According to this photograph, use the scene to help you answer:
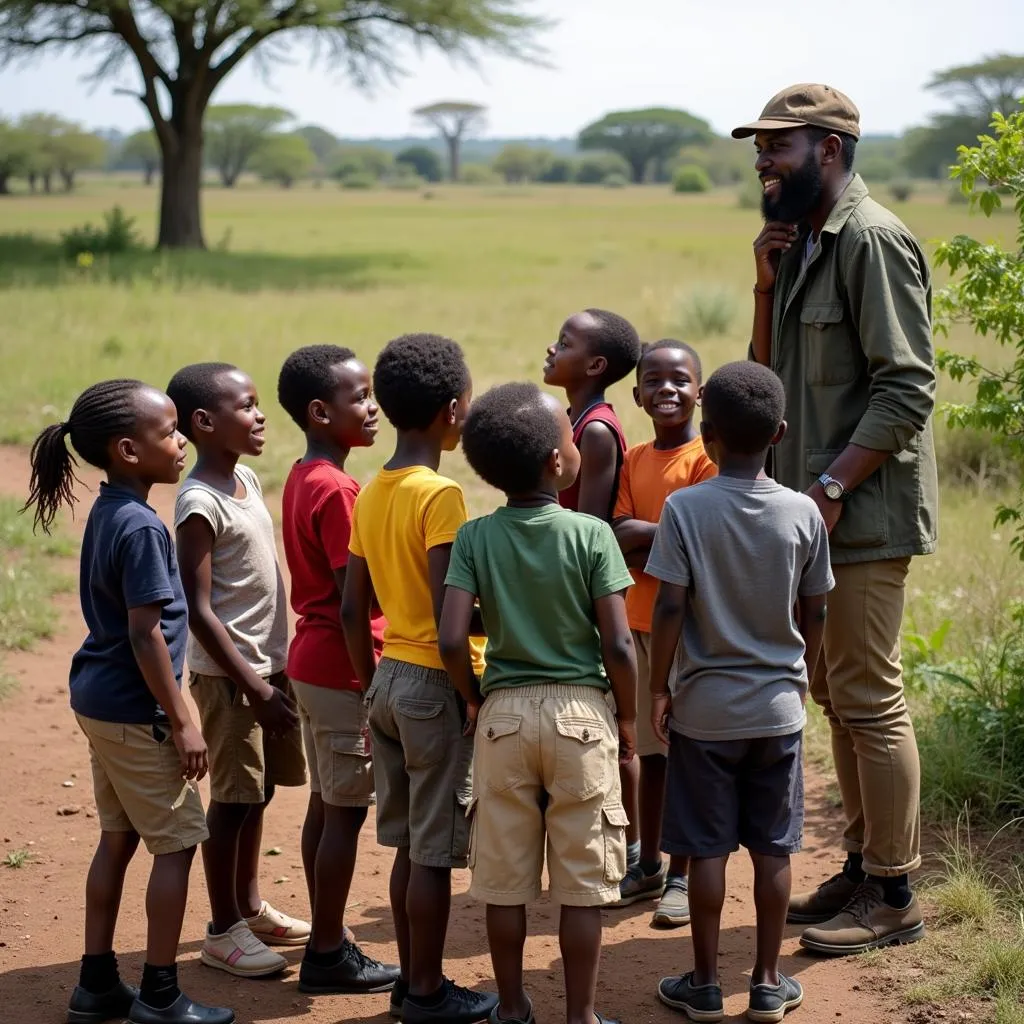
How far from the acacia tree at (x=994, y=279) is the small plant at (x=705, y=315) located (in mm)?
11218

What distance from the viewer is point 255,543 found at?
364cm

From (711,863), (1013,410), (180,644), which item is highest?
(1013,410)

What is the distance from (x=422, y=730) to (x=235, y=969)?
0.98 meters

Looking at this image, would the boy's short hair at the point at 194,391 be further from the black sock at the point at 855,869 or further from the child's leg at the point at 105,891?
the black sock at the point at 855,869

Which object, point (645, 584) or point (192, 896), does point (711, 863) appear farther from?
point (192, 896)

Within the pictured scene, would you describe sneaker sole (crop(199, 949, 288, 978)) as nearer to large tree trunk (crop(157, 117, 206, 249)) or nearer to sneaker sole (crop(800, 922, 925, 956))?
sneaker sole (crop(800, 922, 925, 956))

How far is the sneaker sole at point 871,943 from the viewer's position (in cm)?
365

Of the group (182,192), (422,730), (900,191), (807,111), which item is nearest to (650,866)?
(422,730)

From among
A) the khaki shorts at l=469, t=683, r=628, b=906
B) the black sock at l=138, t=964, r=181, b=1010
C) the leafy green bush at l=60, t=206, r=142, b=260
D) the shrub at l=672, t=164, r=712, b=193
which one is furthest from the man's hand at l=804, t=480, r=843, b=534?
the shrub at l=672, t=164, r=712, b=193

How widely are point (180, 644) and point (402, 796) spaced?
2.17 ft

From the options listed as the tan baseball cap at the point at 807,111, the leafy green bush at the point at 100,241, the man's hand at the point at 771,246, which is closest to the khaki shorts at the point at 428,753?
the man's hand at the point at 771,246

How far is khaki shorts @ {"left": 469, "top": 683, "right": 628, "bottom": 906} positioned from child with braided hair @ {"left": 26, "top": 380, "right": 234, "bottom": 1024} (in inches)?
29.0

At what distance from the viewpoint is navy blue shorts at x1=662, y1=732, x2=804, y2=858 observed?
3.24 metres

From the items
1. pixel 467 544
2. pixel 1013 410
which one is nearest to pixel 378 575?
pixel 467 544
